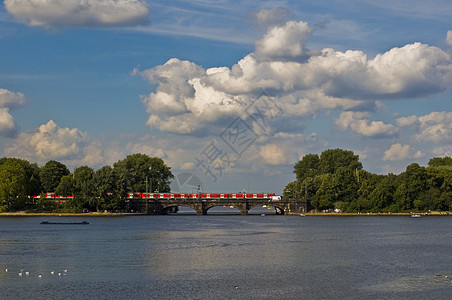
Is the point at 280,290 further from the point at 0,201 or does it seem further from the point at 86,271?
the point at 0,201

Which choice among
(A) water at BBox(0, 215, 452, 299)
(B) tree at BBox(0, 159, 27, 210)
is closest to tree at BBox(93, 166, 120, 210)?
(B) tree at BBox(0, 159, 27, 210)

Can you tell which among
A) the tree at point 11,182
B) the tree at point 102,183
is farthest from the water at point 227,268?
the tree at point 11,182

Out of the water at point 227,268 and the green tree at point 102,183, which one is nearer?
the water at point 227,268

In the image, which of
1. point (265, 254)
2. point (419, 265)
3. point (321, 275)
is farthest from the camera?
point (265, 254)

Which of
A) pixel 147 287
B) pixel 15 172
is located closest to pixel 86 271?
pixel 147 287

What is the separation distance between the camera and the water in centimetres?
5050

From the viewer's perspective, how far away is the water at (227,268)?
166ft

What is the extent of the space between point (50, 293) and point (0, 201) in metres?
163

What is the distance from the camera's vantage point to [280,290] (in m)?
51.4

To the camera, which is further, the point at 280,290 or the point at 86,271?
the point at 86,271

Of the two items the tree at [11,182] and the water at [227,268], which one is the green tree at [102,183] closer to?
the tree at [11,182]

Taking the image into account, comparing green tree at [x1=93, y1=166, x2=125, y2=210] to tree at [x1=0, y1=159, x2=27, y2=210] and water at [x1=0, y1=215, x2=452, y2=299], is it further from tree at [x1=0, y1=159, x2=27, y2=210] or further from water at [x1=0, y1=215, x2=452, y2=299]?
water at [x1=0, y1=215, x2=452, y2=299]

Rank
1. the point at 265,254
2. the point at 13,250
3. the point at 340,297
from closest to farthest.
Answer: the point at 340,297
the point at 265,254
the point at 13,250

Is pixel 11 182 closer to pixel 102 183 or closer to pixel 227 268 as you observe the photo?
pixel 102 183
